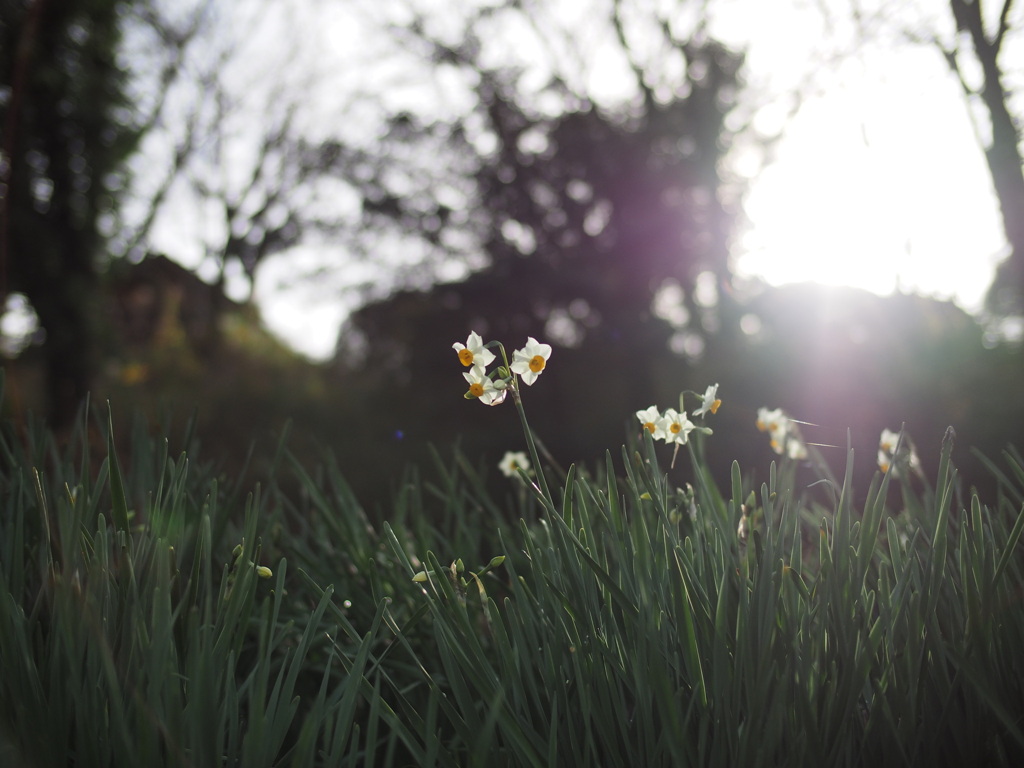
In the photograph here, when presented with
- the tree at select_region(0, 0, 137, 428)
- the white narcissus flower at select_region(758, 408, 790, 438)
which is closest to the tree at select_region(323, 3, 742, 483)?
the tree at select_region(0, 0, 137, 428)

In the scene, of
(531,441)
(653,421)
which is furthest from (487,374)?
(653,421)

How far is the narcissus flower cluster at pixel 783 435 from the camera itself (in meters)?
1.72

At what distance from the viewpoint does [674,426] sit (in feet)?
4.32

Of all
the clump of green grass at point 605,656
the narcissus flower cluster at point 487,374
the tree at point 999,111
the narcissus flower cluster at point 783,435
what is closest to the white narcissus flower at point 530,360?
the narcissus flower cluster at point 487,374

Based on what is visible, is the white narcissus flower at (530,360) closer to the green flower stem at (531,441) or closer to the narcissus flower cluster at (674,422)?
the green flower stem at (531,441)

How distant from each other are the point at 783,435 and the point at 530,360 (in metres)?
0.86

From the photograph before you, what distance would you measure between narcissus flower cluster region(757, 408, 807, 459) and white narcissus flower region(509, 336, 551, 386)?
0.77 meters

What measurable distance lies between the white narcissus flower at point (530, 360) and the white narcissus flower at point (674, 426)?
0.87 feet

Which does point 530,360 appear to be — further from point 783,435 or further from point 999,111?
point 999,111

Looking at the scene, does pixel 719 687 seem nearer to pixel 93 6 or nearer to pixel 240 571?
pixel 240 571

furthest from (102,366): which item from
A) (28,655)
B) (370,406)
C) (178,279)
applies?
(178,279)

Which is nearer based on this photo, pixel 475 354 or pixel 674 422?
pixel 475 354

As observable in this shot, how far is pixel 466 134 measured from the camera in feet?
29.6

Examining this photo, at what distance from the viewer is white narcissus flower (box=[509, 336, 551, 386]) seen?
1.19 metres
